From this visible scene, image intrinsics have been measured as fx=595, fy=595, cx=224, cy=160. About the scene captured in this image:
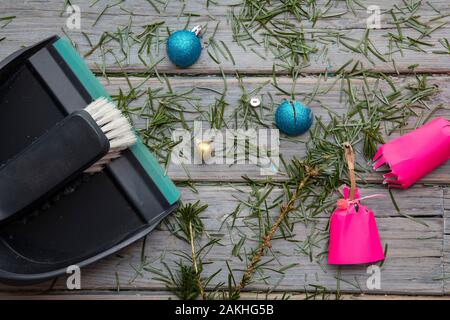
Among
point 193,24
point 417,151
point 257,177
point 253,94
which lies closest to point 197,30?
point 193,24

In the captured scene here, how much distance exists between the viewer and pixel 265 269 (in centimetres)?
127

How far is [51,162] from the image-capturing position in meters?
1.14

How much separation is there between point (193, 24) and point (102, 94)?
245mm

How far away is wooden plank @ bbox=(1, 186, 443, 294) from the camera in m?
1.27

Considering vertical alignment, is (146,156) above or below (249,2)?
below

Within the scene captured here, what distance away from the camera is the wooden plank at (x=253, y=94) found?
4.15 ft

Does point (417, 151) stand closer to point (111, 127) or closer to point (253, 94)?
point (253, 94)

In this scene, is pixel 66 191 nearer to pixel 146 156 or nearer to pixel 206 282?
pixel 146 156

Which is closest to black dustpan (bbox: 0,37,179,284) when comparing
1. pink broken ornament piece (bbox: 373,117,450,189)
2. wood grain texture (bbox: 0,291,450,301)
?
wood grain texture (bbox: 0,291,450,301)

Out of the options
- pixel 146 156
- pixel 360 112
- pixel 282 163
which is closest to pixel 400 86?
pixel 360 112

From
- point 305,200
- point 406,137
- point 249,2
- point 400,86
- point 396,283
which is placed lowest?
point 396,283

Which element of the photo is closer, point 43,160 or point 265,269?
point 43,160

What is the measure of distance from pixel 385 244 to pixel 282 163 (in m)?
0.28

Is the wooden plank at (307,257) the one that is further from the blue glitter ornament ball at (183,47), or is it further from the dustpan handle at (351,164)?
the blue glitter ornament ball at (183,47)
